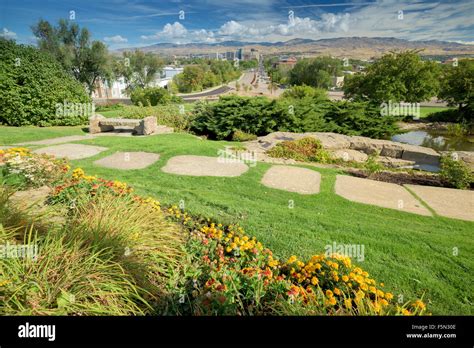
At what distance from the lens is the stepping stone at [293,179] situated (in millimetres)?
4828

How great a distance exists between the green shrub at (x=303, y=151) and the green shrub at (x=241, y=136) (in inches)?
99.1

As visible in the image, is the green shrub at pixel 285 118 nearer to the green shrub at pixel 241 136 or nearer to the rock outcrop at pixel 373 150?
the green shrub at pixel 241 136

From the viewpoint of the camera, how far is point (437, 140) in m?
14.1

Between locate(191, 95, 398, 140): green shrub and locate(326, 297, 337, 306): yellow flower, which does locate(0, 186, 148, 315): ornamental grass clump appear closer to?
locate(326, 297, 337, 306): yellow flower

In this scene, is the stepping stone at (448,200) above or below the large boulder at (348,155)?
below

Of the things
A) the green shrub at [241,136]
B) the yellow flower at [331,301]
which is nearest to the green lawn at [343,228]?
the yellow flower at [331,301]

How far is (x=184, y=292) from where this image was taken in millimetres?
2139

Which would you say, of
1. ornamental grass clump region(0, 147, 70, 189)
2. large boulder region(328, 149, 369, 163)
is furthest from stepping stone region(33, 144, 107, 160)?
large boulder region(328, 149, 369, 163)

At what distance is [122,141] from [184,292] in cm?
670

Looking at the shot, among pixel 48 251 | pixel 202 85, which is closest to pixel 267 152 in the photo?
pixel 48 251

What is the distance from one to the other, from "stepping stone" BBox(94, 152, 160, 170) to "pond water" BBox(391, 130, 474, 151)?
511 inches

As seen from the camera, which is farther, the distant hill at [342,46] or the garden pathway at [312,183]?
the garden pathway at [312,183]
